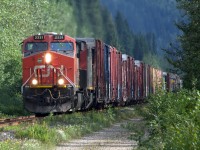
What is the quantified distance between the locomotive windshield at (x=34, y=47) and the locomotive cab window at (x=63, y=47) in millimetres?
383

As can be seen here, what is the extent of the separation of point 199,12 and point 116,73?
12.6 metres

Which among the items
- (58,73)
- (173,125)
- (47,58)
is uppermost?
(47,58)

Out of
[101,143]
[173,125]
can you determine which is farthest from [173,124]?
[101,143]

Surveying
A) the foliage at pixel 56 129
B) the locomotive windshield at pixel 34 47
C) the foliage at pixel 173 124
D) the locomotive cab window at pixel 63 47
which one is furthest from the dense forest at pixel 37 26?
the locomotive windshield at pixel 34 47

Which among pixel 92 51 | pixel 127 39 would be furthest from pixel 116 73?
pixel 127 39

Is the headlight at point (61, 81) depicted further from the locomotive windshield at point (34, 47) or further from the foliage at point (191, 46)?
the foliage at point (191, 46)

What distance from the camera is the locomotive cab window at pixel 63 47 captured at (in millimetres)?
26372

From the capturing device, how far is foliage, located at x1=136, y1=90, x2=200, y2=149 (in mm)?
10062

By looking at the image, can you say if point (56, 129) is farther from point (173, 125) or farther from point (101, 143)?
point (173, 125)

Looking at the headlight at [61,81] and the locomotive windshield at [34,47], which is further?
the locomotive windshield at [34,47]

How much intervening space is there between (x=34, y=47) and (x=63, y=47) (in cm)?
141

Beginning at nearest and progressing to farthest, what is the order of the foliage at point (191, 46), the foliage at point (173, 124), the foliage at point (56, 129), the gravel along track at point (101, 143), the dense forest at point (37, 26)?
→ the foliage at point (173, 124)
the gravel along track at point (101, 143)
the foliage at point (56, 129)
the foliage at point (191, 46)
the dense forest at point (37, 26)

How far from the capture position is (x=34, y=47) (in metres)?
26.9

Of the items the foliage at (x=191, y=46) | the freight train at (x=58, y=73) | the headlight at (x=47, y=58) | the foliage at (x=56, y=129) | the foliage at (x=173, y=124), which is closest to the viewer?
the foliage at (x=173, y=124)
